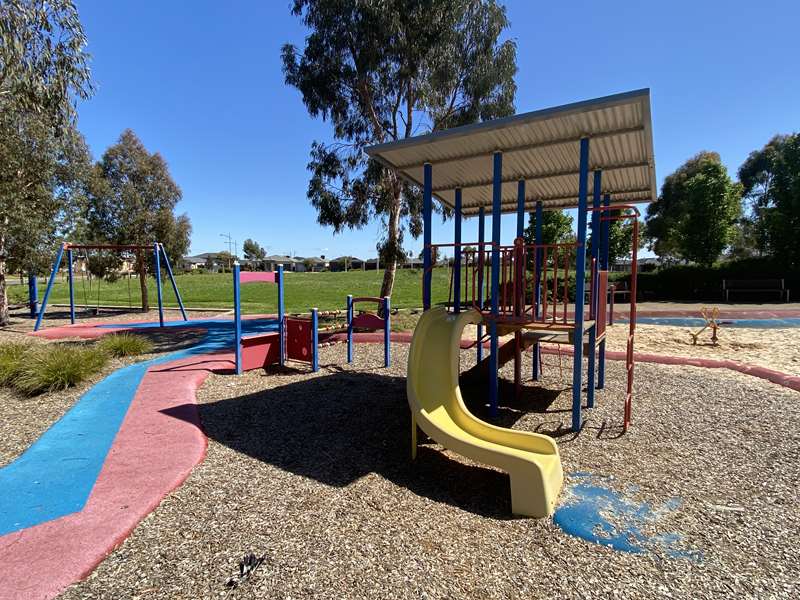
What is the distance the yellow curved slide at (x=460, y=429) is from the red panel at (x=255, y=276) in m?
3.69

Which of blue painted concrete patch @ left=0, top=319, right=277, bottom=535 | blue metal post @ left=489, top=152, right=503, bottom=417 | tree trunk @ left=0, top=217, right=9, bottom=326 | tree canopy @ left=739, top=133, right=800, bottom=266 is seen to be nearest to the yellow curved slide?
blue metal post @ left=489, top=152, right=503, bottom=417

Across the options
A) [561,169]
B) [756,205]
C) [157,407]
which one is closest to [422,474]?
[157,407]

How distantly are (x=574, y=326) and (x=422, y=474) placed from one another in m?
2.44

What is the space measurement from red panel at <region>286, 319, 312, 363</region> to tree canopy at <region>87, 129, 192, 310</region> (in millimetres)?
9979

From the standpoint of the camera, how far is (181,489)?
3570 mm

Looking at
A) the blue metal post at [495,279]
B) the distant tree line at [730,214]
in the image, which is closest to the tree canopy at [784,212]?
the distant tree line at [730,214]

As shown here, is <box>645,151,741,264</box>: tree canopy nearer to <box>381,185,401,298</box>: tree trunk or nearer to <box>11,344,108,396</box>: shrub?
<box>381,185,401,298</box>: tree trunk

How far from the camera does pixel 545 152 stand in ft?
19.1

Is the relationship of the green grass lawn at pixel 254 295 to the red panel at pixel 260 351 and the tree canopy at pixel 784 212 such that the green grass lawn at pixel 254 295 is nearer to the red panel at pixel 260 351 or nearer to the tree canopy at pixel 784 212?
the red panel at pixel 260 351

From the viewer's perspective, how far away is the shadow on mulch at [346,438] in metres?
3.78

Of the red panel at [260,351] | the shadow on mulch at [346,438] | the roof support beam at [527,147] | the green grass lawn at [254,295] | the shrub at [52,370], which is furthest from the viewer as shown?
the green grass lawn at [254,295]

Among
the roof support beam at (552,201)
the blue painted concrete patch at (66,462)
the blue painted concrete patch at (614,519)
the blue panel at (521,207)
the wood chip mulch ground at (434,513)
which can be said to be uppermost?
the roof support beam at (552,201)

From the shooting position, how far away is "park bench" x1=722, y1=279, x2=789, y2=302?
22.3m

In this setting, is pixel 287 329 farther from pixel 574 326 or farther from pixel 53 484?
pixel 574 326
